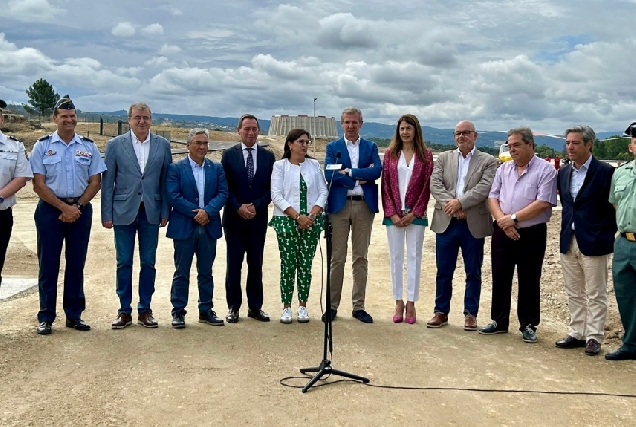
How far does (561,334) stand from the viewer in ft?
20.9

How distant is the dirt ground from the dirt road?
14 mm

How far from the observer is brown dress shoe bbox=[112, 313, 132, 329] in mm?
6086

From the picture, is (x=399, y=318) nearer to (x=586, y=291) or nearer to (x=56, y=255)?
(x=586, y=291)

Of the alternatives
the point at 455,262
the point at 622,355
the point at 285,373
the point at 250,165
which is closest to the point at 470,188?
the point at 455,262

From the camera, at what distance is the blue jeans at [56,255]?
19.3 ft

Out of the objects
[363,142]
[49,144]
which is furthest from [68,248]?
[363,142]

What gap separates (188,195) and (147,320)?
1.32 metres

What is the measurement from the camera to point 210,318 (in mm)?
6312

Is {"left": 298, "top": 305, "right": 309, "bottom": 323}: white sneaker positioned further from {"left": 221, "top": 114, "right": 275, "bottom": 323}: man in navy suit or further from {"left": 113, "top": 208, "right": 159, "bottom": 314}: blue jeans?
{"left": 113, "top": 208, "right": 159, "bottom": 314}: blue jeans

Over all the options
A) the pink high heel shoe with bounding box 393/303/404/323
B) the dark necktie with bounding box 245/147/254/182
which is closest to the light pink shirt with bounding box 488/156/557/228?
the pink high heel shoe with bounding box 393/303/404/323

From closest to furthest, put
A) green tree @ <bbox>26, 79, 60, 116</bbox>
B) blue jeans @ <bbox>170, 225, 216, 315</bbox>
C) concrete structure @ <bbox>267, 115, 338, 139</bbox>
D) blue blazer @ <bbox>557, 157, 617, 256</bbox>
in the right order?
blue blazer @ <bbox>557, 157, 617, 256</bbox>
blue jeans @ <bbox>170, 225, 216, 315</bbox>
concrete structure @ <bbox>267, 115, 338, 139</bbox>
green tree @ <bbox>26, 79, 60, 116</bbox>

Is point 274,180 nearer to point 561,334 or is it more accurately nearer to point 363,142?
point 363,142

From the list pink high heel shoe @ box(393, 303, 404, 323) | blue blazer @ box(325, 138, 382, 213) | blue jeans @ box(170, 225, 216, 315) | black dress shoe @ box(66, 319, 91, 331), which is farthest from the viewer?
pink high heel shoe @ box(393, 303, 404, 323)

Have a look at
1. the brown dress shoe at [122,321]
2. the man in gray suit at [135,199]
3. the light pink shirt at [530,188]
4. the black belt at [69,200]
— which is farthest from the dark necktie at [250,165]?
the light pink shirt at [530,188]
